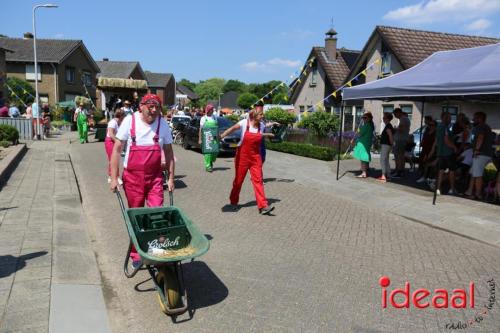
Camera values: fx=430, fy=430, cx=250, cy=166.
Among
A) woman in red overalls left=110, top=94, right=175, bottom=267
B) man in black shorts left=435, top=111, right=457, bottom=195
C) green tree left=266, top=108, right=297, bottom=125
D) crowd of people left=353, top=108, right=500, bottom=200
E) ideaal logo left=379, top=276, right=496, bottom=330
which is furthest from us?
green tree left=266, top=108, right=297, bottom=125

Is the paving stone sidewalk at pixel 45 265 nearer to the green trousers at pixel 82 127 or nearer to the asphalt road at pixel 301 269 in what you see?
the asphalt road at pixel 301 269

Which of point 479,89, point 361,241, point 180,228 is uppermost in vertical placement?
point 479,89

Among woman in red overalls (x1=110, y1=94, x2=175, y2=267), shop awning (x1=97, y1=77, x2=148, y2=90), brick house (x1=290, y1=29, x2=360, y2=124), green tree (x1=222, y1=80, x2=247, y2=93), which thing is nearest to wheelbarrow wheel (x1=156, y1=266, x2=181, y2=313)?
woman in red overalls (x1=110, y1=94, x2=175, y2=267)

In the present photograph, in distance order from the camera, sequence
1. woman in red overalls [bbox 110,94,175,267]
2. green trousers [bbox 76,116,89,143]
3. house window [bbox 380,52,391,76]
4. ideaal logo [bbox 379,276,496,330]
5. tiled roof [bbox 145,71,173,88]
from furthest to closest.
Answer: tiled roof [bbox 145,71,173,88]
house window [bbox 380,52,391,76]
green trousers [bbox 76,116,89,143]
woman in red overalls [bbox 110,94,175,267]
ideaal logo [bbox 379,276,496,330]

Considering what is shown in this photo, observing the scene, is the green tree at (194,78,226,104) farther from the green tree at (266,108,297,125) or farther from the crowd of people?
the crowd of people

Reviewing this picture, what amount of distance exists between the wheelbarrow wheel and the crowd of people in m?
6.54

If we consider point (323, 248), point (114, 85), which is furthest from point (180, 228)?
point (114, 85)

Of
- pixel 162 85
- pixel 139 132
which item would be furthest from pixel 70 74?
pixel 139 132

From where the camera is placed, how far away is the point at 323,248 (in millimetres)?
5734

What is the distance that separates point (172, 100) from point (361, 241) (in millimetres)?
81096

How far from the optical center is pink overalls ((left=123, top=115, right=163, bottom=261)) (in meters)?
4.45

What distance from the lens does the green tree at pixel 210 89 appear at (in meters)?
139

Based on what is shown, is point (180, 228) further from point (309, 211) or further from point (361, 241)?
point (309, 211)

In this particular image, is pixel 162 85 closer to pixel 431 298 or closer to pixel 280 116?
pixel 280 116
